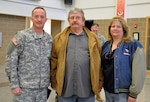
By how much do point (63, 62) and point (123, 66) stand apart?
622 mm

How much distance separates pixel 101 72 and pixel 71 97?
17.1 inches

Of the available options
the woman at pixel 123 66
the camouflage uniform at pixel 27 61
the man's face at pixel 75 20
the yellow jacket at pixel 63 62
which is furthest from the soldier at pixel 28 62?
the woman at pixel 123 66

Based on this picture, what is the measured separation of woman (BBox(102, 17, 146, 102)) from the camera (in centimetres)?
214

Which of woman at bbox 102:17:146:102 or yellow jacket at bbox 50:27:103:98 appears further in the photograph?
yellow jacket at bbox 50:27:103:98

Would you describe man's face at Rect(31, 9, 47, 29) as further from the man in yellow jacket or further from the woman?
the woman

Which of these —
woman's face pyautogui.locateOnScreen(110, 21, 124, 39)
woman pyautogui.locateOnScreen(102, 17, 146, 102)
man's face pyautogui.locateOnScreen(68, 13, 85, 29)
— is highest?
man's face pyautogui.locateOnScreen(68, 13, 85, 29)

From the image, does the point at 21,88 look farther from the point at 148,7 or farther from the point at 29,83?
the point at 148,7

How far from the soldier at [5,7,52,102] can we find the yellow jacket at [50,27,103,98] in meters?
0.12

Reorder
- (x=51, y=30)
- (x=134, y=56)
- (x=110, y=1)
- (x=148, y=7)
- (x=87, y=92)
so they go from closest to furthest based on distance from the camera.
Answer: (x=134, y=56) < (x=87, y=92) < (x=148, y=7) < (x=110, y=1) < (x=51, y=30)

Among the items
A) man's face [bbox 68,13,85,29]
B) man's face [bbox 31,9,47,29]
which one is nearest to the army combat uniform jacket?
man's face [bbox 31,9,47,29]

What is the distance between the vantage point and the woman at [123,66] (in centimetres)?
214

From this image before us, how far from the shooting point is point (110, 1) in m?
9.08

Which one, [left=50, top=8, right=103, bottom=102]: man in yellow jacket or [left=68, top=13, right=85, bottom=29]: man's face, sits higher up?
[left=68, top=13, right=85, bottom=29]: man's face

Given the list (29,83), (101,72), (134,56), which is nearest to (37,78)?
(29,83)
